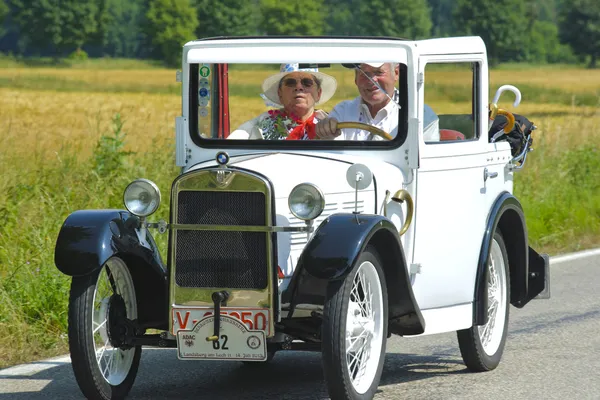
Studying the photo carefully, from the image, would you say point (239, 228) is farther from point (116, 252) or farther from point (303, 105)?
point (303, 105)

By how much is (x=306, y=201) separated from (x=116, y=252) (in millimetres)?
949

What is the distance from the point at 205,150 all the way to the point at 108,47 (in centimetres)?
12171

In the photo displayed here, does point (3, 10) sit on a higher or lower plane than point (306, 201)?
higher

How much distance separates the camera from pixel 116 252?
18.1 feet

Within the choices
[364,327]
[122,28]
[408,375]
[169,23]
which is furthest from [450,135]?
[122,28]

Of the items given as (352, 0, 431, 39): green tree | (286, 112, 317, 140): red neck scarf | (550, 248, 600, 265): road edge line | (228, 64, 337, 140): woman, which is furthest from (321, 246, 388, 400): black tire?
(352, 0, 431, 39): green tree

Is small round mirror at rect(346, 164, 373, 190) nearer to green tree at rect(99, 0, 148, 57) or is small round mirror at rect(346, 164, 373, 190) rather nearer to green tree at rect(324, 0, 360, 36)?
green tree at rect(99, 0, 148, 57)

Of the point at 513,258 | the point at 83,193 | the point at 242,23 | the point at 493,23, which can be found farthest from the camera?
the point at 493,23

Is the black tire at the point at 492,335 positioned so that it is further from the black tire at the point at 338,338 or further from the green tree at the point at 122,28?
the green tree at the point at 122,28

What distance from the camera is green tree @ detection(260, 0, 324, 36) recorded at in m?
99.0

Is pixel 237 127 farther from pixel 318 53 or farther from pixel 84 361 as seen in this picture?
pixel 84 361

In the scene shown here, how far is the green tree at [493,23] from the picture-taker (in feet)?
367

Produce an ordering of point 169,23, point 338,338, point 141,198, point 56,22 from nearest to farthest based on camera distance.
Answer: point 338,338
point 141,198
point 169,23
point 56,22

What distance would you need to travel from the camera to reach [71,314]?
5.34 metres
